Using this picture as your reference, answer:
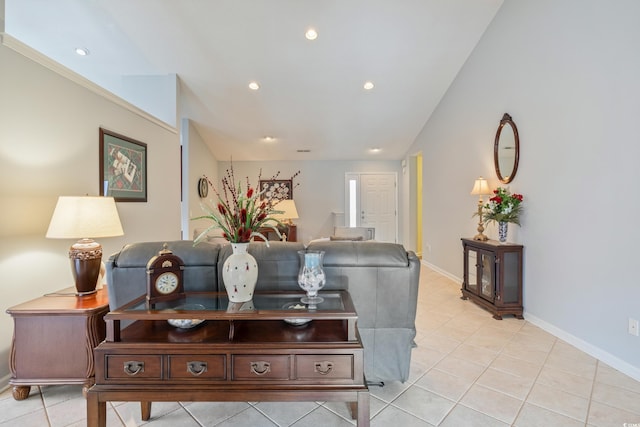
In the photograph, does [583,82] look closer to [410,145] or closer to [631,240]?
[631,240]

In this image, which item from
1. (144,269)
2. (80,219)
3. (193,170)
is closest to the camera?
(144,269)

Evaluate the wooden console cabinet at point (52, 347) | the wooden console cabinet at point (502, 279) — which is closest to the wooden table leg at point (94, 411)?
the wooden console cabinet at point (52, 347)

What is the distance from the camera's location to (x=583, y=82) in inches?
93.1

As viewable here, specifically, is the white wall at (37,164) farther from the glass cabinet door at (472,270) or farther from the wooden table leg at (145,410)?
the glass cabinet door at (472,270)

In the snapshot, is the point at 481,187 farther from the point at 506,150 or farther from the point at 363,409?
the point at 363,409

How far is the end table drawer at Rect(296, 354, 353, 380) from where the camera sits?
47.0 inches

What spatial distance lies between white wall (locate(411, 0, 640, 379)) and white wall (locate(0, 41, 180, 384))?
4.36 meters

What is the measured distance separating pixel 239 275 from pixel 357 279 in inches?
29.2

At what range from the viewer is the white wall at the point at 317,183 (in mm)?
7141

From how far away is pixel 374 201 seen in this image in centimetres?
719

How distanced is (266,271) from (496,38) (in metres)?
3.99

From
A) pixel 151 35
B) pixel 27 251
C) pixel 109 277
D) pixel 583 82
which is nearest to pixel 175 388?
pixel 109 277

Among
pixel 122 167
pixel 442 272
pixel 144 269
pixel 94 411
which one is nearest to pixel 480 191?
pixel 442 272

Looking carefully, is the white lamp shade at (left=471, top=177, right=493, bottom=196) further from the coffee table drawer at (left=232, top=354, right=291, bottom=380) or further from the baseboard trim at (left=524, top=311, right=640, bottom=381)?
the coffee table drawer at (left=232, top=354, right=291, bottom=380)
